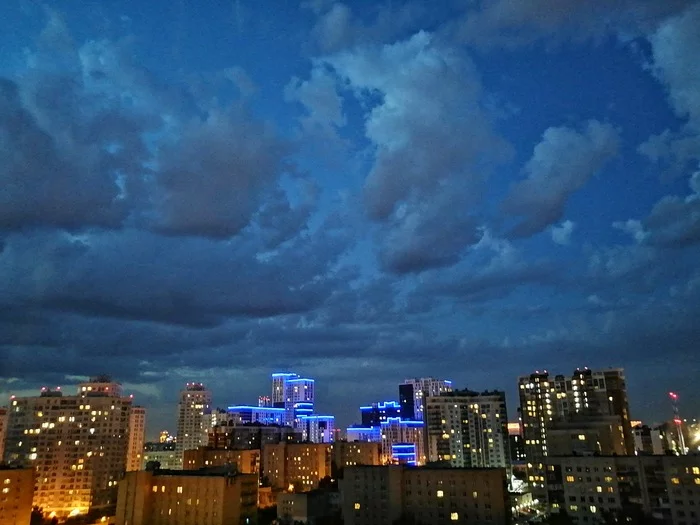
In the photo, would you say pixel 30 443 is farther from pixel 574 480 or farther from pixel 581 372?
pixel 581 372

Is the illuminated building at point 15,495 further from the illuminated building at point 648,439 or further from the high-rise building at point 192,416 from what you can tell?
the illuminated building at point 648,439

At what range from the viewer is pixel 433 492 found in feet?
192

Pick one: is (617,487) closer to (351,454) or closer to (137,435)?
(351,454)

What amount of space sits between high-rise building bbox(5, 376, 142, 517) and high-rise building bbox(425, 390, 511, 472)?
6902 centimetres

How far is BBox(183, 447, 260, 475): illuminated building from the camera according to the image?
96.9 m

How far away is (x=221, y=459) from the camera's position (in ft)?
318

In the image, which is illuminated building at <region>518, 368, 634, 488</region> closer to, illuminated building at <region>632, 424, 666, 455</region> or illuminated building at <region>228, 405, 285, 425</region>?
illuminated building at <region>632, 424, 666, 455</region>

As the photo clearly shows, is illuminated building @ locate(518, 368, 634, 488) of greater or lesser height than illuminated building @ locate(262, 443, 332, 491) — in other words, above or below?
above

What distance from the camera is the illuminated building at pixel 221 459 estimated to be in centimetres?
9688

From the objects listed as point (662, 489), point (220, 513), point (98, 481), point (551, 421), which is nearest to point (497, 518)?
point (662, 489)

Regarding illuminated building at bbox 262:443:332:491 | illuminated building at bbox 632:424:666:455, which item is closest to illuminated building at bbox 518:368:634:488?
illuminated building at bbox 632:424:666:455

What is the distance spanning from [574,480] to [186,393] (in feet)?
438

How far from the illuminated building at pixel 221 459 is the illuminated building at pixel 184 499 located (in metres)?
31.0

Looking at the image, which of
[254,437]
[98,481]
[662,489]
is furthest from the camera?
[254,437]
